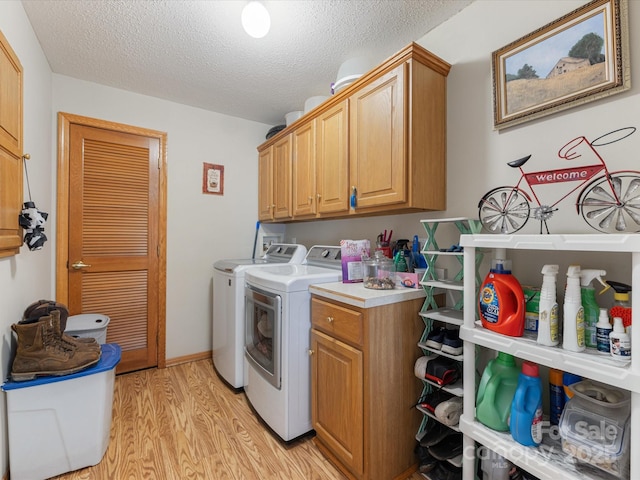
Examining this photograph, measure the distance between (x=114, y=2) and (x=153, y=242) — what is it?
170 centimetres

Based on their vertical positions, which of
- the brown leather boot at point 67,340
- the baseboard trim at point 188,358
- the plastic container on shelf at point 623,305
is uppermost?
the plastic container on shelf at point 623,305

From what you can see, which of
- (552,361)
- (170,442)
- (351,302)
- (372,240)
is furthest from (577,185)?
(170,442)

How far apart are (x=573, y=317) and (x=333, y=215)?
4.71 feet

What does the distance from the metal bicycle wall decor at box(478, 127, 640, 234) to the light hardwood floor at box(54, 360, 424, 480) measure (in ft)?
4.37

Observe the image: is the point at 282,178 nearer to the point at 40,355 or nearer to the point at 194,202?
the point at 194,202

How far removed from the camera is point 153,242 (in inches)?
103

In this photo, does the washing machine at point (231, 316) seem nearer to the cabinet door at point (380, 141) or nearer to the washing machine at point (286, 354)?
the washing machine at point (286, 354)

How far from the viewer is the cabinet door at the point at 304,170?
2.25m

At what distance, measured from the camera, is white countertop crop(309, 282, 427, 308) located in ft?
4.30

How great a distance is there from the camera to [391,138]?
1.60 meters

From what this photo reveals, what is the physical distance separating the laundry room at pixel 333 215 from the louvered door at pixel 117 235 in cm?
2

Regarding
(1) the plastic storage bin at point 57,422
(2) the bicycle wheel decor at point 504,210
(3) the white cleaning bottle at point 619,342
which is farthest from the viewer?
(1) the plastic storage bin at point 57,422

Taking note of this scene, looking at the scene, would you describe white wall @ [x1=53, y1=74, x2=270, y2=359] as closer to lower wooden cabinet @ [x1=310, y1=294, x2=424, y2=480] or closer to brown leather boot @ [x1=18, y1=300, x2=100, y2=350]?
brown leather boot @ [x1=18, y1=300, x2=100, y2=350]

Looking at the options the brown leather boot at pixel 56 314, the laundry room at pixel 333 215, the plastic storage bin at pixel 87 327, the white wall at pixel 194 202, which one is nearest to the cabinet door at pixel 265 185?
the white wall at pixel 194 202
